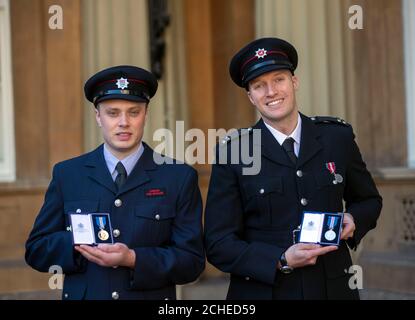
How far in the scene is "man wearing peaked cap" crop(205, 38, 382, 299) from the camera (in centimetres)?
335

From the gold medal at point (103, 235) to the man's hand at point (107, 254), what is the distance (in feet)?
0.10

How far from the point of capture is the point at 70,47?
686 cm

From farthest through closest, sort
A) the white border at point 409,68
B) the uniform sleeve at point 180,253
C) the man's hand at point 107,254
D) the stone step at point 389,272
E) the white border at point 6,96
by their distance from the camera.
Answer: the white border at point 6,96
the white border at point 409,68
the stone step at point 389,272
the uniform sleeve at point 180,253
the man's hand at point 107,254

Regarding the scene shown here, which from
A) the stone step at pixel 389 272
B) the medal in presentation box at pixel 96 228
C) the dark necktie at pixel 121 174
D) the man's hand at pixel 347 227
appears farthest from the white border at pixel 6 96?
the man's hand at pixel 347 227

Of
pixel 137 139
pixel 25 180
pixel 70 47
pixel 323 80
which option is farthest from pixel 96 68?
pixel 137 139

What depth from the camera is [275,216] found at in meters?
3.39

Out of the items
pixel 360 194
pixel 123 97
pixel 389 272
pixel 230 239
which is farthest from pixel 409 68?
pixel 123 97

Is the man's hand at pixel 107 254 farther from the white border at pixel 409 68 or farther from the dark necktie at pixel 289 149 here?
the white border at pixel 409 68

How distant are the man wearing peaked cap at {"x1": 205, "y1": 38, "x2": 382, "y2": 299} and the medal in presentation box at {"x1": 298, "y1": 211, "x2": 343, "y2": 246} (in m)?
0.16

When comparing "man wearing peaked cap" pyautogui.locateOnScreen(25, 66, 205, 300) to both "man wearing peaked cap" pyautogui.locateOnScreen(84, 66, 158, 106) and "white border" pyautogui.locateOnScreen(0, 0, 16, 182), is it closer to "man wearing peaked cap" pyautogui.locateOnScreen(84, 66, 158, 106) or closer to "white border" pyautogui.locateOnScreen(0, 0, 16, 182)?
"man wearing peaked cap" pyautogui.locateOnScreen(84, 66, 158, 106)

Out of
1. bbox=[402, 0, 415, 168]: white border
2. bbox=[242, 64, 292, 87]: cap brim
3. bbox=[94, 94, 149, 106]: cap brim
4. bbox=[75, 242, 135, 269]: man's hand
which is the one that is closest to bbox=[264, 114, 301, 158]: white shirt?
bbox=[242, 64, 292, 87]: cap brim

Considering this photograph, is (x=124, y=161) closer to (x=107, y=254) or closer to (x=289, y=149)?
(x=107, y=254)

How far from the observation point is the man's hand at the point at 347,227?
3.30 metres
